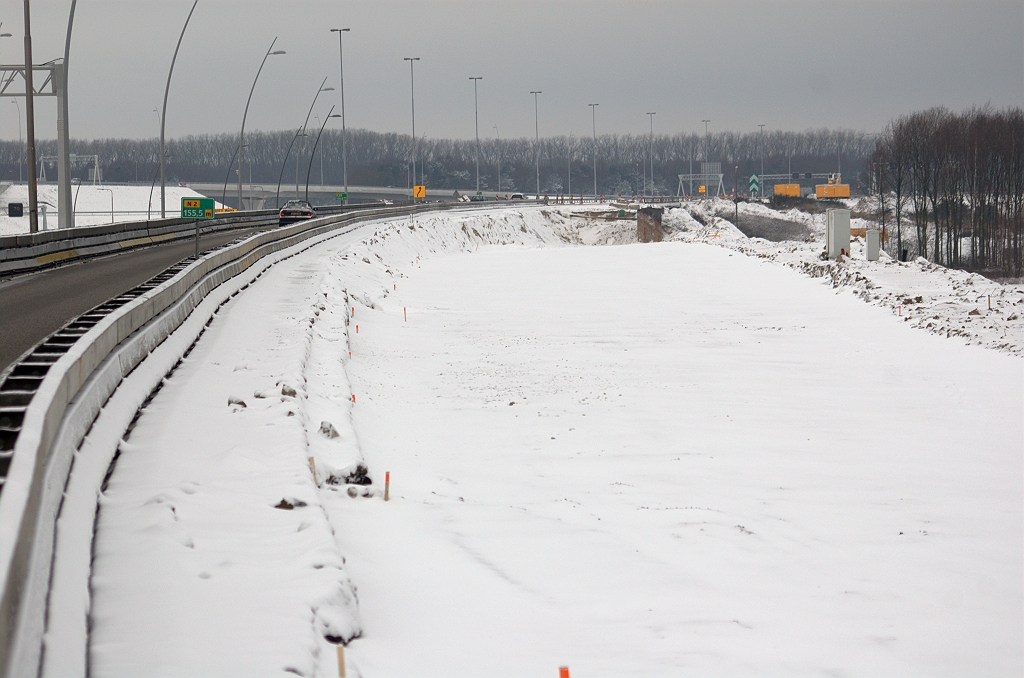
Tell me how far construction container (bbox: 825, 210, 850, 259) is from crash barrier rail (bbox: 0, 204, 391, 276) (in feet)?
80.5

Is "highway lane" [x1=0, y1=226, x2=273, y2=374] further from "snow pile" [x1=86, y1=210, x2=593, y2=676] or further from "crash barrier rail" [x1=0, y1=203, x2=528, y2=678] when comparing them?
"snow pile" [x1=86, y1=210, x2=593, y2=676]

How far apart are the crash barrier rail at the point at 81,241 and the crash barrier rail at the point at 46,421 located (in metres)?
8.79

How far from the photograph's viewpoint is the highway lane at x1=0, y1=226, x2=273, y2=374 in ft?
44.3

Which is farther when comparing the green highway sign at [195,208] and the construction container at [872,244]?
the construction container at [872,244]

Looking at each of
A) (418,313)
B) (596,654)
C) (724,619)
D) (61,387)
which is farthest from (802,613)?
(418,313)

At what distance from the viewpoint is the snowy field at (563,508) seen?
7.08 meters

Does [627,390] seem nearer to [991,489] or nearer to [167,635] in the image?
[991,489]

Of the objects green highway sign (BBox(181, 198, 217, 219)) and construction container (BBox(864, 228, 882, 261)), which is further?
construction container (BBox(864, 228, 882, 261))

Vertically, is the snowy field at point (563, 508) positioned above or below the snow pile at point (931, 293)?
below

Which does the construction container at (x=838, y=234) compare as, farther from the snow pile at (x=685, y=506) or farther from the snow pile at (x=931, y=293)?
the snow pile at (x=685, y=506)

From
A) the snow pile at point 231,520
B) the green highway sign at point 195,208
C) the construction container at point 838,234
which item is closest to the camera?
the snow pile at point 231,520

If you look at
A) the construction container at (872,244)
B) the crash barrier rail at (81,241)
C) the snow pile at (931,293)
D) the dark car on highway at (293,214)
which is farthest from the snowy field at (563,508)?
the dark car on highway at (293,214)

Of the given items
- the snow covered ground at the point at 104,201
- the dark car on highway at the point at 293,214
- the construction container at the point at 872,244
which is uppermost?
the snow covered ground at the point at 104,201

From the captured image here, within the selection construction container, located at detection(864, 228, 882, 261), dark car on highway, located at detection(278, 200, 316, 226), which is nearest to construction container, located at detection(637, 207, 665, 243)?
dark car on highway, located at detection(278, 200, 316, 226)
